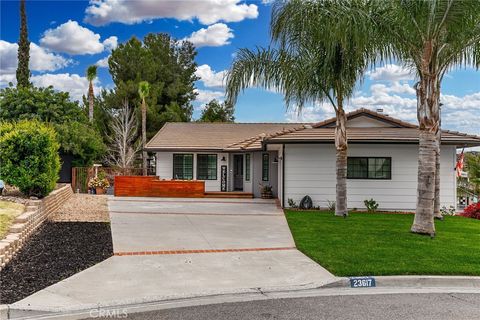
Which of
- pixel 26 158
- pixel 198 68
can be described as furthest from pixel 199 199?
pixel 198 68

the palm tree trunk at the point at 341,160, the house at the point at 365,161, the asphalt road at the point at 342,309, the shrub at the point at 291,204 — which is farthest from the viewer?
the shrub at the point at 291,204

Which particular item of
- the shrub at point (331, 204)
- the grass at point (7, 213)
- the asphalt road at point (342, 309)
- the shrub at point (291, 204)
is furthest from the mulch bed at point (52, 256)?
the shrub at point (331, 204)

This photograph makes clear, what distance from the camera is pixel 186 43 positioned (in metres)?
A: 49.9

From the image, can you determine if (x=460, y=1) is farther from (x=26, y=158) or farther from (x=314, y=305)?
(x=26, y=158)

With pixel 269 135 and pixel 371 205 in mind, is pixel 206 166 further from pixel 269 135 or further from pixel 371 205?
pixel 371 205

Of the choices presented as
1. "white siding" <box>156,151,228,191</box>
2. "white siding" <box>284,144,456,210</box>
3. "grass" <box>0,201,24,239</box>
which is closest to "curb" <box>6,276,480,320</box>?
"grass" <box>0,201,24,239</box>

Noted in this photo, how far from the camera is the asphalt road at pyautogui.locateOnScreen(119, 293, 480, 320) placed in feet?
17.4

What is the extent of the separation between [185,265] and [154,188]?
14.1m

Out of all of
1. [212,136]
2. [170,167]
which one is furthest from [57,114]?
[212,136]

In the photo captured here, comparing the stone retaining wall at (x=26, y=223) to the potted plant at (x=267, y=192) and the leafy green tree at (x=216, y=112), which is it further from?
the leafy green tree at (x=216, y=112)

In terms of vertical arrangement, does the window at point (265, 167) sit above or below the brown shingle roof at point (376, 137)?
below

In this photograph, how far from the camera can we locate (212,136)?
2558cm

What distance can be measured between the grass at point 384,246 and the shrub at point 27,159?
6938 mm

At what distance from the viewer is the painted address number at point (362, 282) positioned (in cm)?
673
